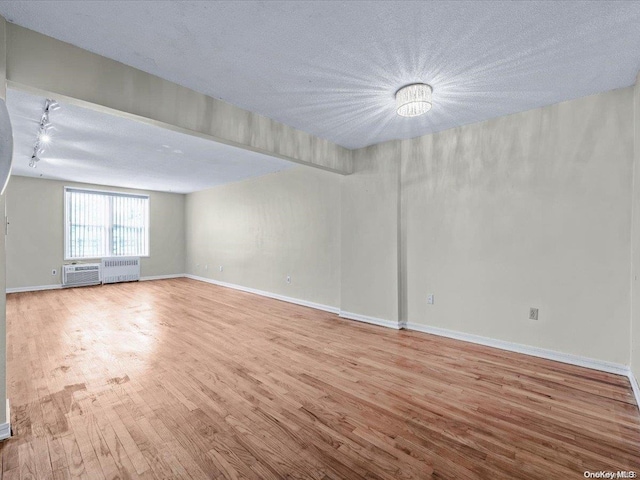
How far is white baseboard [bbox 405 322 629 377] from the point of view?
2.52 meters

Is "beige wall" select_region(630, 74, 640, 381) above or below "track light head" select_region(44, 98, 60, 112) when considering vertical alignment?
below

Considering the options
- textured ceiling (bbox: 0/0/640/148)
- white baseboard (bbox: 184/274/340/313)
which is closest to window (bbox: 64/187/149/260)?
white baseboard (bbox: 184/274/340/313)

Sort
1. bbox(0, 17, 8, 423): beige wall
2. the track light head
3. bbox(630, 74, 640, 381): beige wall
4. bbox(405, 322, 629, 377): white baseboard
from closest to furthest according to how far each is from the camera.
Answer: bbox(0, 17, 8, 423): beige wall, bbox(630, 74, 640, 381): beige wall, bbox(405, 322, 629, 377): white baseboard, the track light head

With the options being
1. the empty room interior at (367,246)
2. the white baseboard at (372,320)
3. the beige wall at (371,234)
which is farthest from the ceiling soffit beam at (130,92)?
the white baseboard at (372,320)

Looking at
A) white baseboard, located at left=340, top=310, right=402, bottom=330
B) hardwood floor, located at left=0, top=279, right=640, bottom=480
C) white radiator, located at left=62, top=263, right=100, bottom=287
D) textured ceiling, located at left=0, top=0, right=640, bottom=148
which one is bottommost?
hardwood floor, located at left=0, top=279, right=640, bottom=480

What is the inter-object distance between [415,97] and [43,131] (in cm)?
431

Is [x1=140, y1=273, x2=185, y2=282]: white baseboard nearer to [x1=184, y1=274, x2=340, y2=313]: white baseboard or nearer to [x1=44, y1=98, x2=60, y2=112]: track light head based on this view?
[x1=184, y1=274, x2=340, y2=313]: white baseboard

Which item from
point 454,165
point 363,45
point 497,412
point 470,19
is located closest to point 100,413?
point 497,412

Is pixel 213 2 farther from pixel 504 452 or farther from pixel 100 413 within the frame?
pixel 504 452

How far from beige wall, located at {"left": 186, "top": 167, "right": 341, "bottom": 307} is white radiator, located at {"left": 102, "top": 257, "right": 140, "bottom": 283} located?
5.29 feet

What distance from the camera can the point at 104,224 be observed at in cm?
727

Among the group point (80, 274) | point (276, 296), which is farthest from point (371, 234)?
point (80, 274)

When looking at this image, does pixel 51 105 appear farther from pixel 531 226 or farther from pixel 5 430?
pixel 531 226

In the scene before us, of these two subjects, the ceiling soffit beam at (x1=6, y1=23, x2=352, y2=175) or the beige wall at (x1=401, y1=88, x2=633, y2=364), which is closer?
the ceiling soffit beam at (x1=6, y1=23, x2=352, y2=175)
